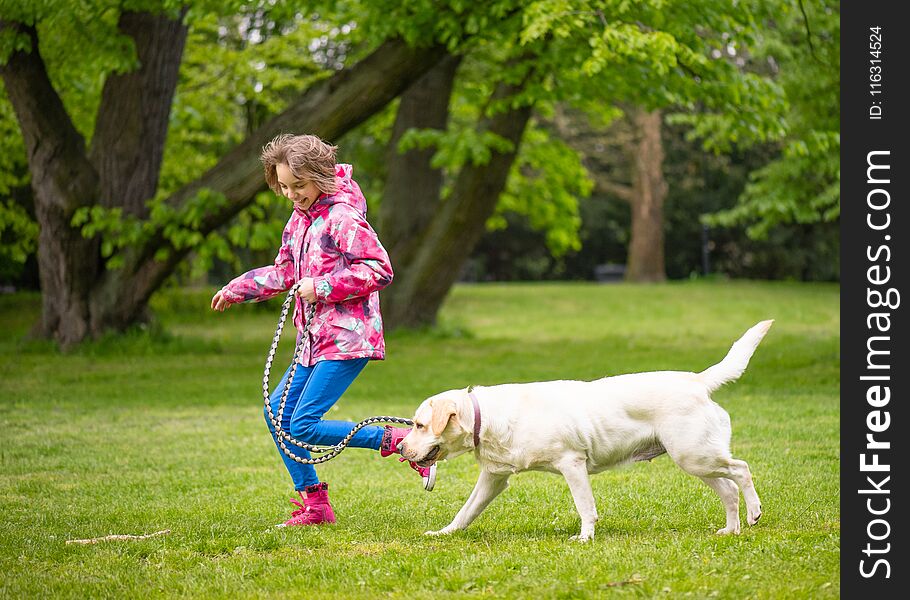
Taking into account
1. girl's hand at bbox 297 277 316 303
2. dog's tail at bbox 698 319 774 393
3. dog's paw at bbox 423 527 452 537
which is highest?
girl's hand at bbox 297 277 316 303

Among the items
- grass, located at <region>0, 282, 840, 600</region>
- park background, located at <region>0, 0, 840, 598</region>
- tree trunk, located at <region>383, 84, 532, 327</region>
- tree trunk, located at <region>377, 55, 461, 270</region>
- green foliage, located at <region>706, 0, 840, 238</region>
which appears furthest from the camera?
tree trunk, located at <region>377, 55, 461, 270</region>

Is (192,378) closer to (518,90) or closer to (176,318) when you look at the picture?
(518,90)

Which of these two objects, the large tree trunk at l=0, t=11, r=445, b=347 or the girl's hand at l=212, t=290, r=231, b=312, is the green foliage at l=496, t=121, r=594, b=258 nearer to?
the large tree trunk at l=0, t=11, r=445, b=347

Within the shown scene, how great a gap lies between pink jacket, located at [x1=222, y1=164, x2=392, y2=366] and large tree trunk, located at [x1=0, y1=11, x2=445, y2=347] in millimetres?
9442

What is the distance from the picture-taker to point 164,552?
541cm

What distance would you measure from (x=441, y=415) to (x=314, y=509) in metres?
1.17

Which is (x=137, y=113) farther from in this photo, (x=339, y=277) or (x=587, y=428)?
(x=587, y=428)

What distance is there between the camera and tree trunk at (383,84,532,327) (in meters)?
18.3

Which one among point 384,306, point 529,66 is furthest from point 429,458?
point 384,306

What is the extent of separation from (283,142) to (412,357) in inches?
427

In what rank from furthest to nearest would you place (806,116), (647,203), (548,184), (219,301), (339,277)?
(647,203) → (548,184) → (806,116) → (219,301) → (339,277)

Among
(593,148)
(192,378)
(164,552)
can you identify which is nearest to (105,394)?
(192,378)

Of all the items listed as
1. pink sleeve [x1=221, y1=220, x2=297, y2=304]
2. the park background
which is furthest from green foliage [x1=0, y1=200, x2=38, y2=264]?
pink sleeve [x1=221, y1=220, x2=297, y2=304]

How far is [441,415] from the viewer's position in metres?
5.36
